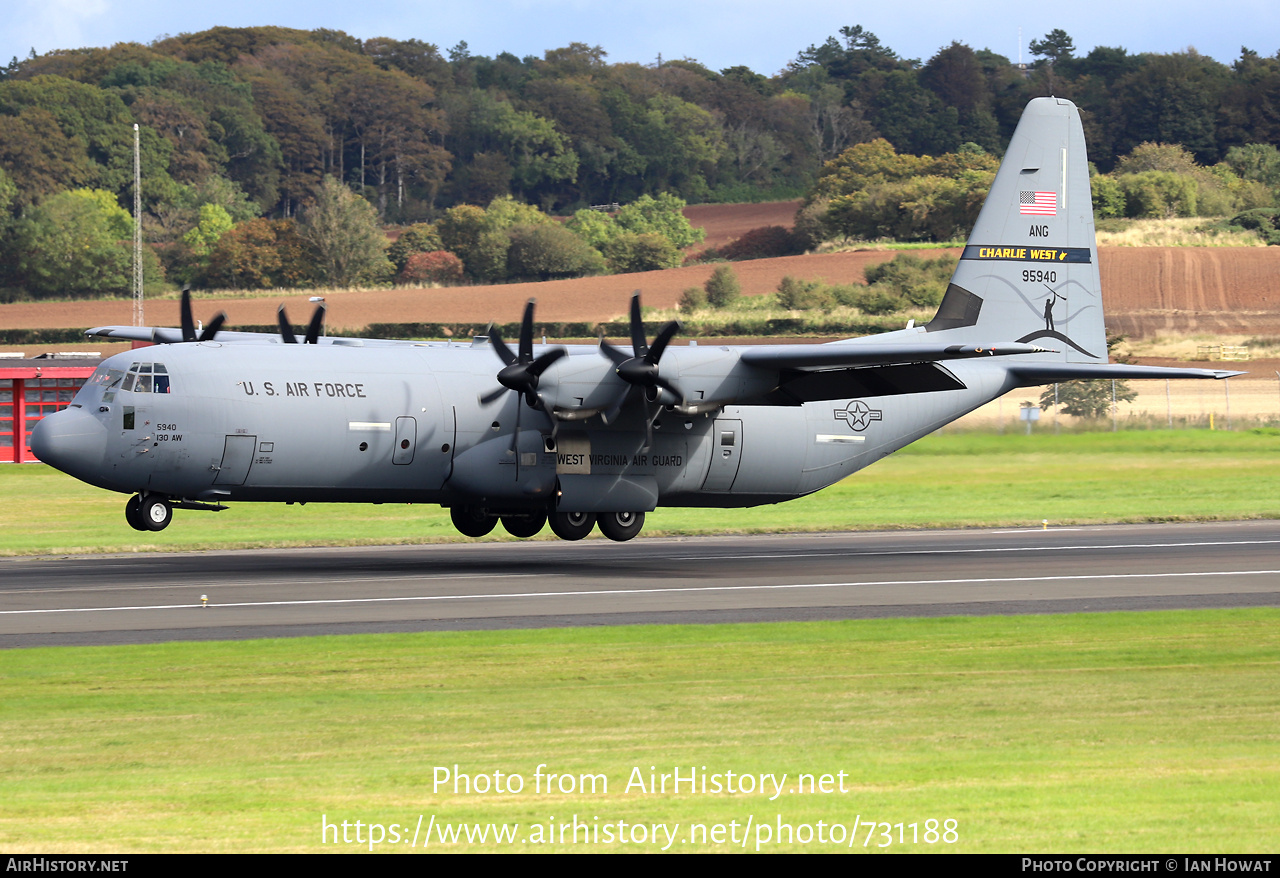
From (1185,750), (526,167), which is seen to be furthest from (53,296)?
(1185,750)

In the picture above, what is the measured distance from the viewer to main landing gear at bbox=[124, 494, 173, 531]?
25.7 m

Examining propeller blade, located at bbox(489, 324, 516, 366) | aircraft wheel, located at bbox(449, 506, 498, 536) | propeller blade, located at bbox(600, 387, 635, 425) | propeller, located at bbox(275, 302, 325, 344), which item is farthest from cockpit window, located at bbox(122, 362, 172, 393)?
propeller blade, located at bbox(600, 387, 635, 425)

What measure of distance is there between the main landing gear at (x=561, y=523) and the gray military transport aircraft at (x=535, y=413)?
49 mm

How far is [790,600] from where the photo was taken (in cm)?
2341

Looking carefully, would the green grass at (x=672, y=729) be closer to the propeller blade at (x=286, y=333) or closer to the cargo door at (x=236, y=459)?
the cargo door at (x=236, y=459)

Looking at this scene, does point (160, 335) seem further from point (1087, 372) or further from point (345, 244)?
point (345, 244)

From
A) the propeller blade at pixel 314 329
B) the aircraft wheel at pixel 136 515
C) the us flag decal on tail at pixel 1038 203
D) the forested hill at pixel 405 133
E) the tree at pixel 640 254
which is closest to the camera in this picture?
the aircraft wheel at pixel 136 515

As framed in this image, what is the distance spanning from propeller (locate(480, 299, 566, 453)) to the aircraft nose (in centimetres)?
704

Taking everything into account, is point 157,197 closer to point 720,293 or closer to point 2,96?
point 2,96

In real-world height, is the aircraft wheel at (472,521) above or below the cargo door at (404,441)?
below

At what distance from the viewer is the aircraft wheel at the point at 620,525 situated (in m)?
30.0

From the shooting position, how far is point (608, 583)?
85.0ft

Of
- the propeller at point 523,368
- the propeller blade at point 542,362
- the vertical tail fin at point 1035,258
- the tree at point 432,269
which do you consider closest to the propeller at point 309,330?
the propeller at point 523,368

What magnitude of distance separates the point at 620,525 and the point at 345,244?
10644cm
